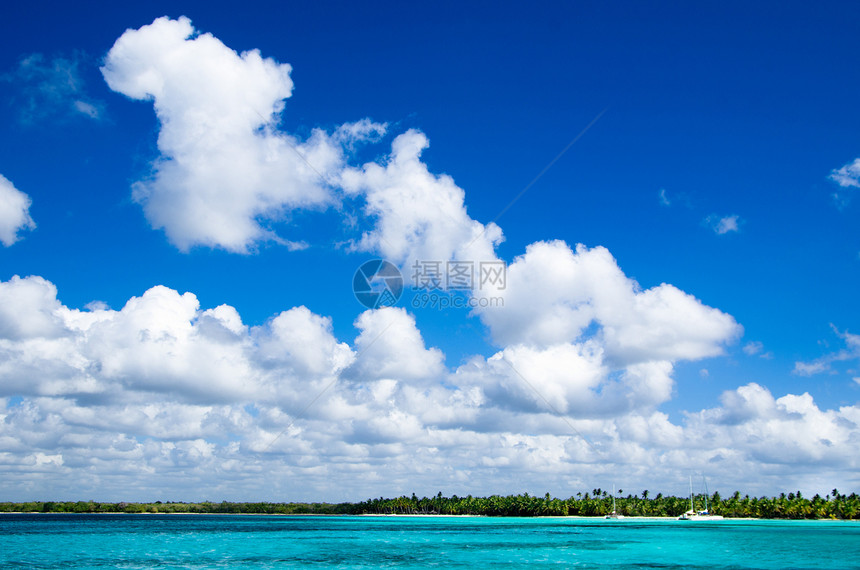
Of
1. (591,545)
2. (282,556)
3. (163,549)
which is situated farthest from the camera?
(591,545)

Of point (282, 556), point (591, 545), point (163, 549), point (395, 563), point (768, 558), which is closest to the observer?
point (395, 563)

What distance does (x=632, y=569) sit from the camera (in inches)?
2436

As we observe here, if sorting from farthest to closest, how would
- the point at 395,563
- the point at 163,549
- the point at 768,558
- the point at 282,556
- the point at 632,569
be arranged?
the point at 163,549, the point at 282,556, the point at 768,558, the point at 395,563, the point at 632,569

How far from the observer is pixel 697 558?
74.9 meters

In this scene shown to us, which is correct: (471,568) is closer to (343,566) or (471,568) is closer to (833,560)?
(343,566)

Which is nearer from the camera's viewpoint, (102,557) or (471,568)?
(471,568)

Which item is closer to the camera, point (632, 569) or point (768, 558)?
point (632, 569)

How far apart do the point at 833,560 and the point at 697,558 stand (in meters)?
14.4

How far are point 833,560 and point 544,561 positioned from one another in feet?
108

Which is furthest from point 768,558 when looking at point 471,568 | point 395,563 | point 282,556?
point 282,556

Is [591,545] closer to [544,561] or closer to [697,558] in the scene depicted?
[697,558]

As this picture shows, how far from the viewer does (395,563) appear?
226 ft

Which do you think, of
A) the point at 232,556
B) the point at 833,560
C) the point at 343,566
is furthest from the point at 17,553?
the point at 833,560

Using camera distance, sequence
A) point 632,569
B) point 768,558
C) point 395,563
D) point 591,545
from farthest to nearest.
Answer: point 591,545 < point 768,558 < point 395,563 < point 632,569
